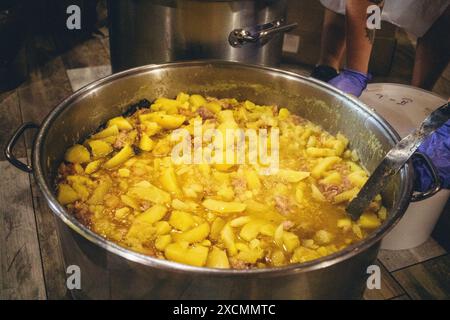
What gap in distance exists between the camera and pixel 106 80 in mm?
1574

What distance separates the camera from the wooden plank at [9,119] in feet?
6.97

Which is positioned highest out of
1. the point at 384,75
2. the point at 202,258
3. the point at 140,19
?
the point at 140,19

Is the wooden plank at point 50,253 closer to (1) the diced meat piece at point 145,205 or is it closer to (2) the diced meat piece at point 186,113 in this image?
(1) the diced meat piece at point 145,205

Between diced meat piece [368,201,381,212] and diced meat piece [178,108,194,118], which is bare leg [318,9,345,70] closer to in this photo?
diced meat piece [178,108,194,118]

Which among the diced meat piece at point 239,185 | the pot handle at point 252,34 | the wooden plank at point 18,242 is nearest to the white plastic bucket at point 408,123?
the pot handle at point 252,34

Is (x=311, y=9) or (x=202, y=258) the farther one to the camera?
(x=311, y=9)

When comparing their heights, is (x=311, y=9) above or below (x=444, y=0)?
below

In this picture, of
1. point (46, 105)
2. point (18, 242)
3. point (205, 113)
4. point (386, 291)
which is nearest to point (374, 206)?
point (386, 291)

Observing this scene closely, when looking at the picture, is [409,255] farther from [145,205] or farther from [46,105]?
[46,105]

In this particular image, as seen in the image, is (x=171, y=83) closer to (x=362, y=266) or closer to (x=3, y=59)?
(x=362, y=266)

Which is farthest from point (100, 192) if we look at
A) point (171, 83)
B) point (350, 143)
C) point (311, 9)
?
point (311, 9)

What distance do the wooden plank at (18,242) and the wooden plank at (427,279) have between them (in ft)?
4.16

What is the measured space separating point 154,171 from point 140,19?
710 millimetres

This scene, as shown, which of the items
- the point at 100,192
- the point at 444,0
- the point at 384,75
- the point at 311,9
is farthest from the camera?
the point at 384,75
